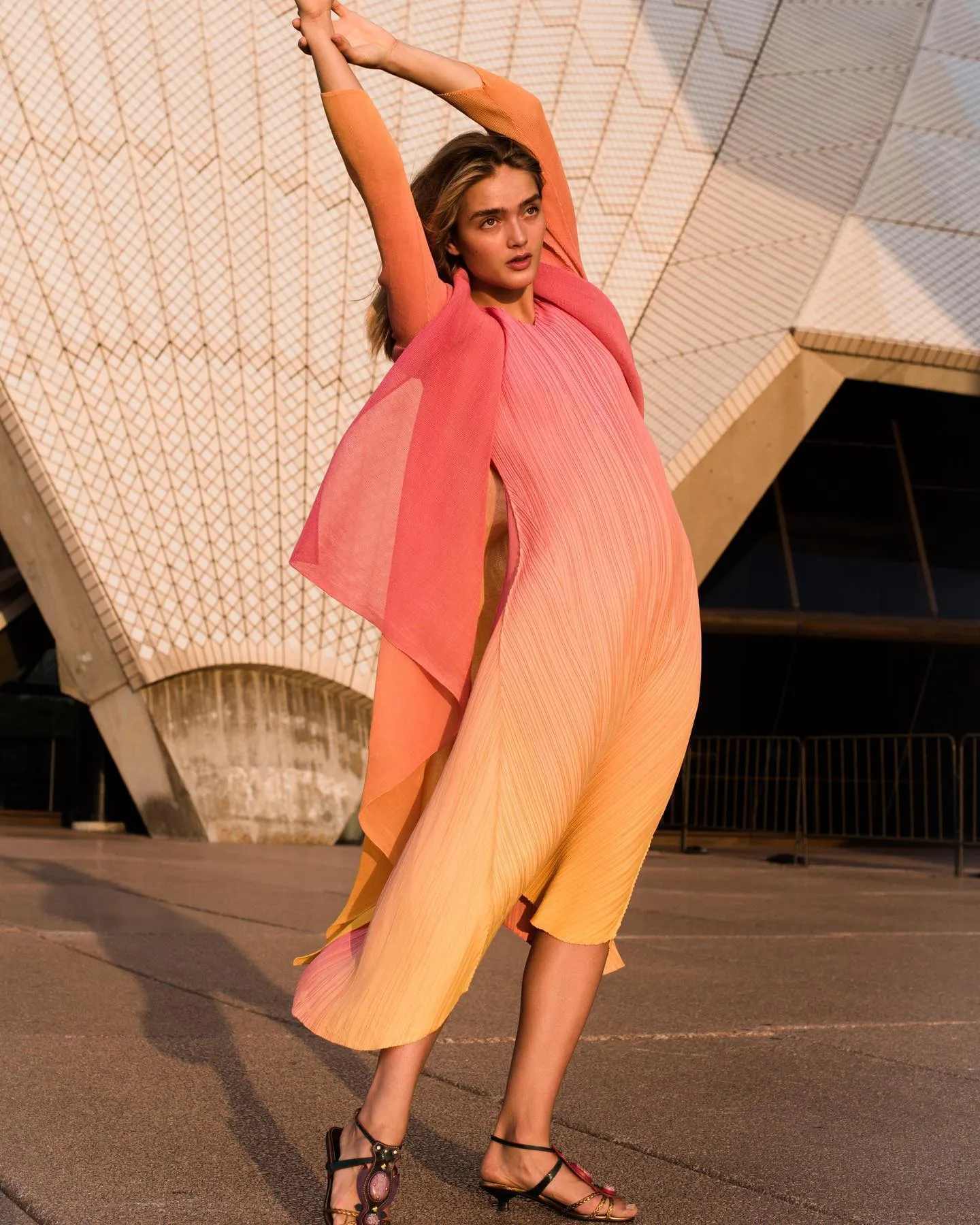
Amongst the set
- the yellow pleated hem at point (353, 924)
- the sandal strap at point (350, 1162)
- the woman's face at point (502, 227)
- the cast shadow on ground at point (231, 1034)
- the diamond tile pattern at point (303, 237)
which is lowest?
the cast shadow on ground at point (231, 1034)

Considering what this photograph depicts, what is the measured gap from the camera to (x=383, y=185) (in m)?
2.18

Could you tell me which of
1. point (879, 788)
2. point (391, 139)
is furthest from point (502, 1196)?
point (879, 788)

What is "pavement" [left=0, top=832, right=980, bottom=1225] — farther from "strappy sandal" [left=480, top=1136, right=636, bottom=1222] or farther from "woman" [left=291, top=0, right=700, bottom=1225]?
"woman" [left=291, top=0, right=700, bottom=1225]

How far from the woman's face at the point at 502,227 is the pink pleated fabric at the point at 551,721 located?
0.28ft

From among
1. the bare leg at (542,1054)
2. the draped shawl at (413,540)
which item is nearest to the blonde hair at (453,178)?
the draped shawl at (413,540)

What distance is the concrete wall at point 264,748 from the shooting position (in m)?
10.2

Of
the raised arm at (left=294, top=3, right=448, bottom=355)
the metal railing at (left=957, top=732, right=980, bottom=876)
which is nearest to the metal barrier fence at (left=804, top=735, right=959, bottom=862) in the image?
the metal railing at (left=957, top=732, right=980, bottom=876)

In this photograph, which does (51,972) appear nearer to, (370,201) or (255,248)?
(370,201)

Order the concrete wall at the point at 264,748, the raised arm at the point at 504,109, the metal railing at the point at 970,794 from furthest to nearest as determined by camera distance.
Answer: the metal railing at the point at 970,794, the concrete wall at the point at 264,748, the raised arm at the point at 504,109

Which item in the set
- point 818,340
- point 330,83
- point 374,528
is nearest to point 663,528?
point 374,528

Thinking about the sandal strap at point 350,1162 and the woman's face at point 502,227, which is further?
the woman's face at point 502,227

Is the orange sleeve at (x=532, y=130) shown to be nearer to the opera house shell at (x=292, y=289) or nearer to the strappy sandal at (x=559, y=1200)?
the strappy sandal at (x=559, y=1200)

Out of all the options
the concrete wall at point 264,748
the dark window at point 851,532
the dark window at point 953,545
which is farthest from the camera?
the dark window at point 953,545

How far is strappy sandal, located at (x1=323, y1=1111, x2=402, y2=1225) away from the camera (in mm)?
2002
